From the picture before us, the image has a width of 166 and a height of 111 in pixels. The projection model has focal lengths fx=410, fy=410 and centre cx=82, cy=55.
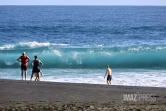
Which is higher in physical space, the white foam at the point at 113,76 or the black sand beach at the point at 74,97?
the white foam at the point at 113,76

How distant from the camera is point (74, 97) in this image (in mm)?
13391

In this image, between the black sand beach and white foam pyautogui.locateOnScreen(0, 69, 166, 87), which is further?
white foam pyautogui.locateOnScreen(0, 69, 166, 87)

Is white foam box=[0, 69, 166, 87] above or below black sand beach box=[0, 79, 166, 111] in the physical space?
above

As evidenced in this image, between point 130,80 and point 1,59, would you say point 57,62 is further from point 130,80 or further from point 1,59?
point 130,80

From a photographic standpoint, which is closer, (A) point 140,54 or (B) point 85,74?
(B) point 85,74

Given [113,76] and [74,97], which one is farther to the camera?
[113,76]

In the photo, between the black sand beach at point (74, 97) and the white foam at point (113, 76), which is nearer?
the black sand beach at point (74, 97)

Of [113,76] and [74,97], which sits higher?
[113,76]

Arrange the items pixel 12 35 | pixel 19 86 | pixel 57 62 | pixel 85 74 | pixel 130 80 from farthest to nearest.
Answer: pixel 12 35, pixel 57 62, pixel 85 74, pixel 130 80, pixel 19 86

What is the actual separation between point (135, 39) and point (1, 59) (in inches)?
674

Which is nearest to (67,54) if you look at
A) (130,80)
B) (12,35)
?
(130,80)

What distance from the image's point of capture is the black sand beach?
11.7 meters

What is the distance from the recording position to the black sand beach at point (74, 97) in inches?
460

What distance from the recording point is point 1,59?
96.3ft
